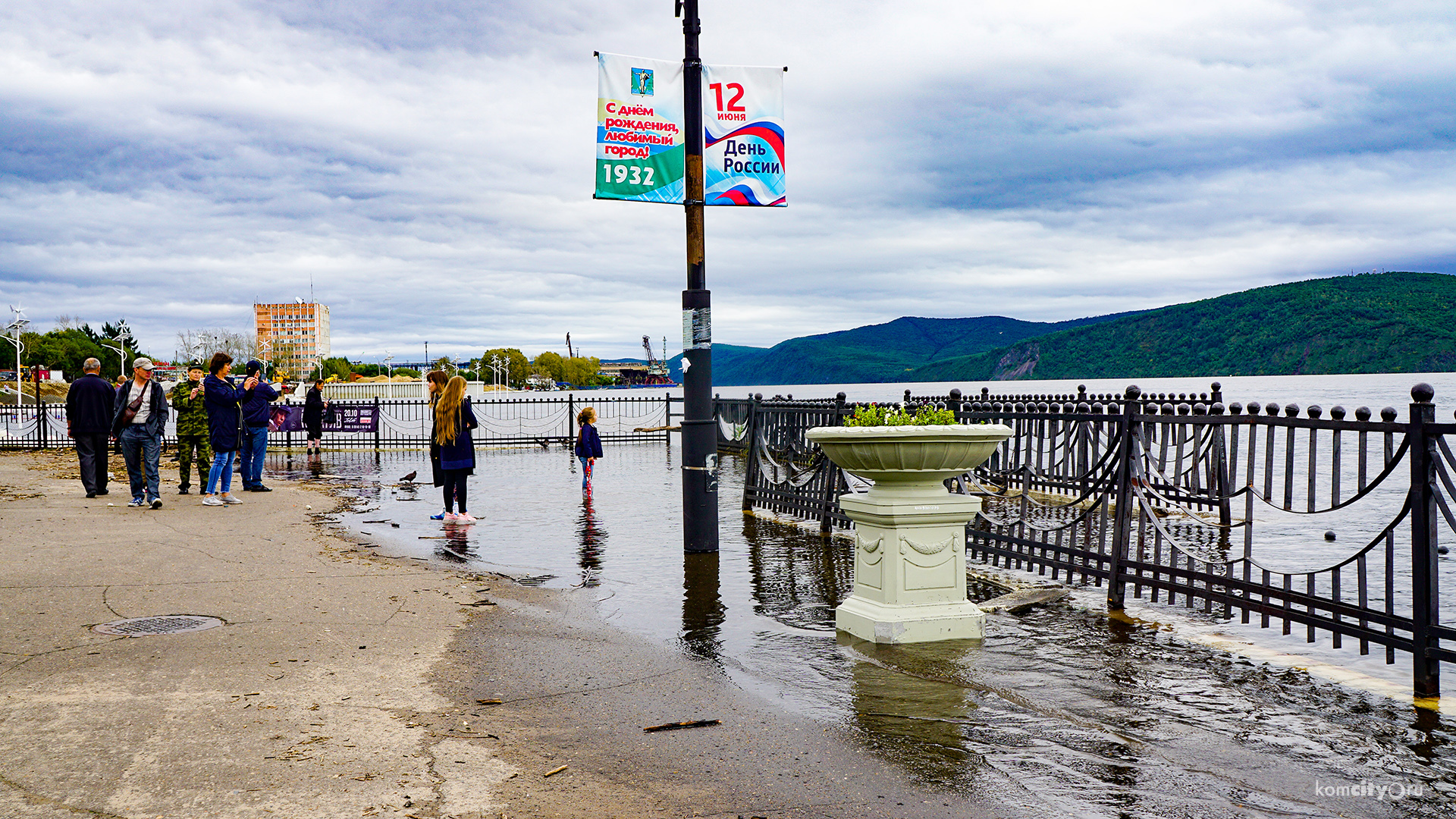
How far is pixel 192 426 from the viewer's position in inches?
613

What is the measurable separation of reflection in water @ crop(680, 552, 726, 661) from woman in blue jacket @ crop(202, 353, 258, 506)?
809 centimetres

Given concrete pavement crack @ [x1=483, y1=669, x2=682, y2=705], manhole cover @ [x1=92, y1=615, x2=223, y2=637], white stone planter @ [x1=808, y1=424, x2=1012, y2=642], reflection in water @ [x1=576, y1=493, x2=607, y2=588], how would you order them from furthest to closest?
reflection in water @ [x1=576, y1=493, x2=607, y2=588] < manhole cover @ [x1=92, y1=615, x2=223, y2=637] < white stone planter @ [x1=808, y1=424, x2=1012, y2=642] < concrete pavement crack @ [x1=483, y1=669, x2=682, y2=705]

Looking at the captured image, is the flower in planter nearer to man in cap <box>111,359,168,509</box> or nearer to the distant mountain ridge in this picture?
man in cap <box>111,359,168,509</box>

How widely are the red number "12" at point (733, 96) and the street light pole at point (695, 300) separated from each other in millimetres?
187

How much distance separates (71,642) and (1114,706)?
6399 millimetres

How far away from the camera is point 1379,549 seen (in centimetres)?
1382

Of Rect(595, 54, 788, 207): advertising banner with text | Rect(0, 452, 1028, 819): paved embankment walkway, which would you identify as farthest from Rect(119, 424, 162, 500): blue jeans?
Rect(595, 54, 788, 207): advertising banner with text

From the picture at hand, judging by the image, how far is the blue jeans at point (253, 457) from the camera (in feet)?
55.6

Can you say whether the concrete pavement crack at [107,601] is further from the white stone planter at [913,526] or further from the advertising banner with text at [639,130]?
the advertising banner with text at [639,130]

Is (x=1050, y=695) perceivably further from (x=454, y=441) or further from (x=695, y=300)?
(x=454, y=441)

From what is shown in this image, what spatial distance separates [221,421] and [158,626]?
8.24m

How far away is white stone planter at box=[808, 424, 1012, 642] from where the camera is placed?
6.50 meters

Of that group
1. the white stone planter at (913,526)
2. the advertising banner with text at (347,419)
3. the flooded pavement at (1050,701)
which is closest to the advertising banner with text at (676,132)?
the flooded pavement at (1050,701)

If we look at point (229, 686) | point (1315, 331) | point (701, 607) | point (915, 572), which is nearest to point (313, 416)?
point (701, 607)
